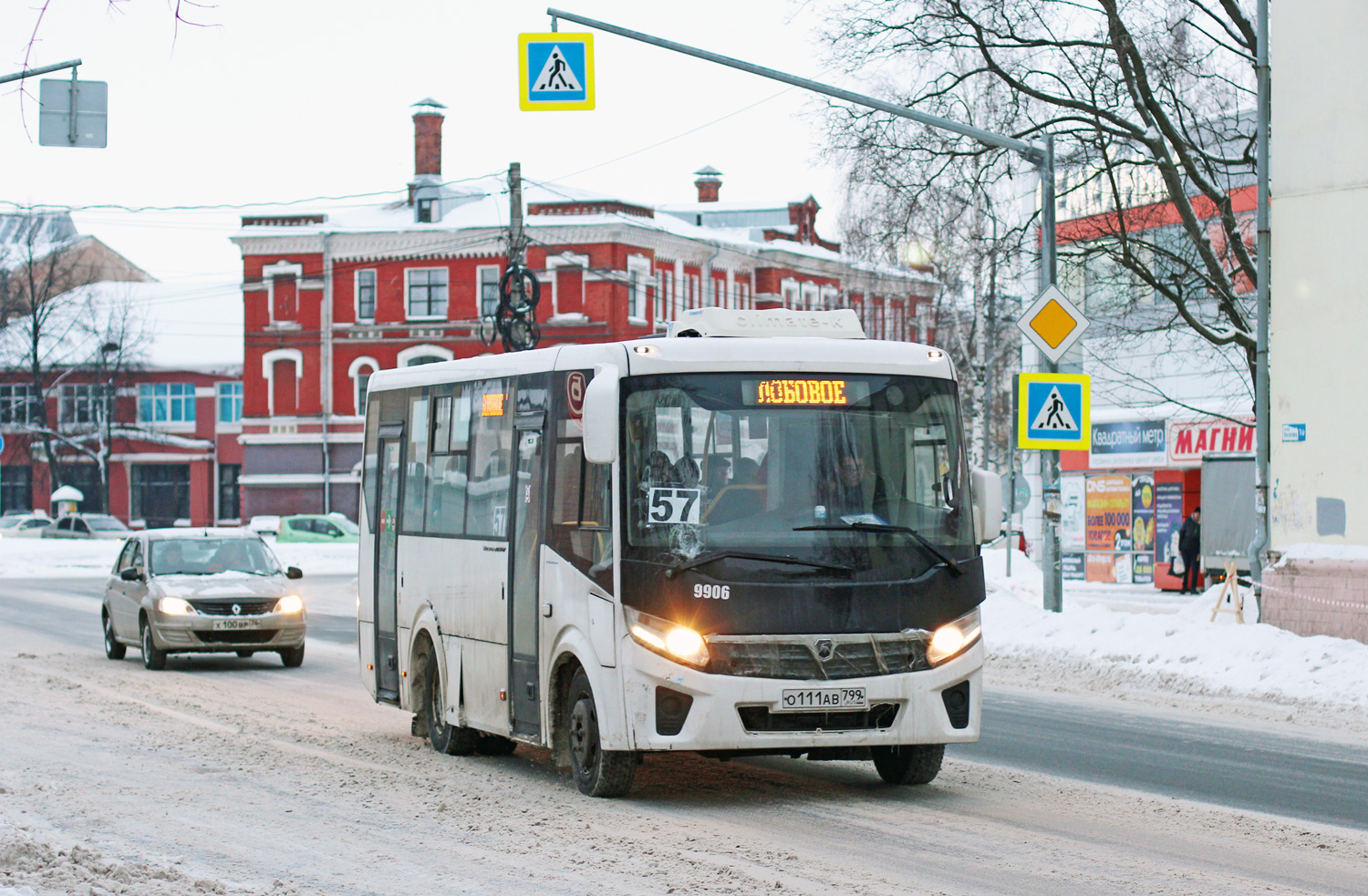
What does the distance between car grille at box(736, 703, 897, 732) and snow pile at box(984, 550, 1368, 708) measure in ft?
24.0

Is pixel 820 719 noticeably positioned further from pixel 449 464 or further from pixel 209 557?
pixel 209 557

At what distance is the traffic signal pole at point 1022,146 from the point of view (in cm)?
1939

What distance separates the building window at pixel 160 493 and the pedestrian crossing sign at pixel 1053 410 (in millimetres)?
63620

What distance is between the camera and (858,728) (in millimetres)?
9984

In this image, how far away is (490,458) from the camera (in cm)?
1194

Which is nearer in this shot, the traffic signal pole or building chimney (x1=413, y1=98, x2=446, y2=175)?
the traffic signal pole

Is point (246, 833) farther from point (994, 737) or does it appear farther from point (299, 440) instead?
point (299, 440)

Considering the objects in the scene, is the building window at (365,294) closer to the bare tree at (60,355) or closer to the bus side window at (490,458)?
the bare tree at (60,355)

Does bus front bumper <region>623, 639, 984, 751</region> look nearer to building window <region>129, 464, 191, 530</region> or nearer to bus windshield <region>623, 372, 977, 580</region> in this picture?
bus windshield <region>623, 372, 977, 580</region>

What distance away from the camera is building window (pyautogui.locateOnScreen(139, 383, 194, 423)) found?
80.9 m

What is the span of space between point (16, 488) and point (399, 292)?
23343mm

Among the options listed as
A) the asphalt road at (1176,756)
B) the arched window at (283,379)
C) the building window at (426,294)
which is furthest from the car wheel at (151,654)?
the arched window at (283,379)

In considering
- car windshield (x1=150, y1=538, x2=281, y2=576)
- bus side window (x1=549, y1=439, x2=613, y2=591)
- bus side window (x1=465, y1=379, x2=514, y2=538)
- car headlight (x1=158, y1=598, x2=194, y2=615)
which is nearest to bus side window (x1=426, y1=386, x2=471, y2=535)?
bus side window (x1=465, y1=379, x2=514, y2=538)

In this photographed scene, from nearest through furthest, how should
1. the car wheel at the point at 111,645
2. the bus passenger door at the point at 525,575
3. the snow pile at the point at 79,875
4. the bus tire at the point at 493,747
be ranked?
the snow pile at the point at 79,875, the bus passenger door at the point at 525,575, the bus tire at the point at 493,747, the car wheel at the point at 111,645
